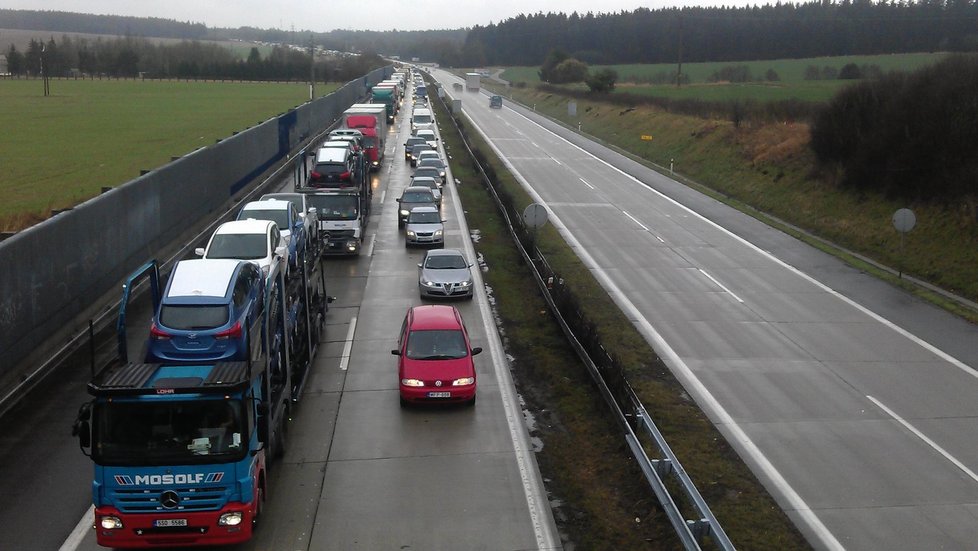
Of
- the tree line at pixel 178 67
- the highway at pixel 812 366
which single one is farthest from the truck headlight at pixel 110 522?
the tree line at pixel 178 67

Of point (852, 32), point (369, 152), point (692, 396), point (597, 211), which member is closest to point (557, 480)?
point (692, 396)

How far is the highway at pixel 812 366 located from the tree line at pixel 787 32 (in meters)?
73.1

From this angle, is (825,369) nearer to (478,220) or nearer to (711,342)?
(711,342)

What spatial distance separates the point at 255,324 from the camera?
47.0 ft

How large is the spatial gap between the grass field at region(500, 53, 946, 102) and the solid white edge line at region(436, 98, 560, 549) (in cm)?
3049

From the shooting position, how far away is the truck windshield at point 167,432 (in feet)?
33.7

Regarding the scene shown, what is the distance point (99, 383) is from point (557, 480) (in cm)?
647

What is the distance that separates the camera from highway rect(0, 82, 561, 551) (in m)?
11.9

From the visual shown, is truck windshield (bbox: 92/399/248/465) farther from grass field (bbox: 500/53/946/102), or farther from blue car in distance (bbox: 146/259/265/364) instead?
grass field (bbox: 500/53/946/102)

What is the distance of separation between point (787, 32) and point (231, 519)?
507ft

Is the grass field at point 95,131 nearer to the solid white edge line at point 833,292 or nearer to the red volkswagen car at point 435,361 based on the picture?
the red volkswagen car at point 435,361

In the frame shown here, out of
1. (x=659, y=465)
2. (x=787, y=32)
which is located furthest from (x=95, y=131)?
(x=787, y=32)

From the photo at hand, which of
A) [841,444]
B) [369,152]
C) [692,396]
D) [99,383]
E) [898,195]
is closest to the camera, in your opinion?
[99,383]

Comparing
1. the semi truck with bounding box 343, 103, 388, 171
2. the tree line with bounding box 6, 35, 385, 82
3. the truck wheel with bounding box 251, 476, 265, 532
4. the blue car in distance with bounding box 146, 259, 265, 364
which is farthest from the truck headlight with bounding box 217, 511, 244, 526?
the tree line with bounding box 6, 35, 385, 82
